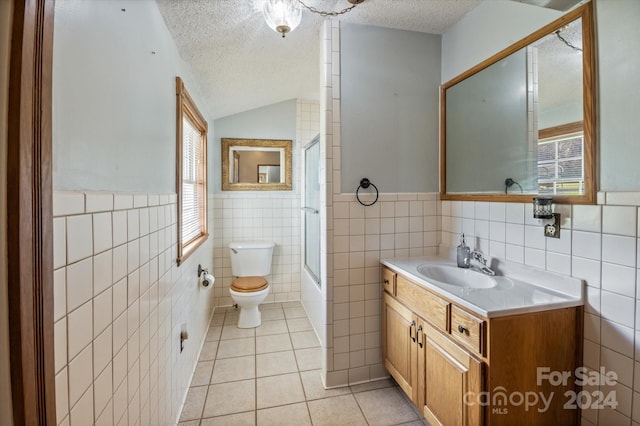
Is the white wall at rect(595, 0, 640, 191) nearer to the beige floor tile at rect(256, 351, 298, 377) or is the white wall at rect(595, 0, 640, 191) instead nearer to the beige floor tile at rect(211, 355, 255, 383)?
the beige floor tile at rect(256, 351, 298, 377)

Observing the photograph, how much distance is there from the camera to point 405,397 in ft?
6.11

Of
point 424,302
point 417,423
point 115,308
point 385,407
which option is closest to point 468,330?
point 424,302

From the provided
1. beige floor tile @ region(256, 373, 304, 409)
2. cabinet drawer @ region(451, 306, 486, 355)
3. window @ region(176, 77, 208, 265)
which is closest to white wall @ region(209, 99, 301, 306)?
window @ region(176, 77, 208, 265)

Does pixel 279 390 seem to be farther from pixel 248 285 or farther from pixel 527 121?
pixel 527 121

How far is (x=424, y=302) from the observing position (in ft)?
4.96

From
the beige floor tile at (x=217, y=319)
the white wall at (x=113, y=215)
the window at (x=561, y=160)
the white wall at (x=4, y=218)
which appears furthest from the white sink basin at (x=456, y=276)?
the beige floor tile at (x=217, y=319)

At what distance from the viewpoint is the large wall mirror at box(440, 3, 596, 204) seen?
4.07 feet

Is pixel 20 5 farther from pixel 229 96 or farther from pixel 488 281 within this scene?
pixel 229 96

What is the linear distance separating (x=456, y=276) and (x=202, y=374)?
1.91 meters

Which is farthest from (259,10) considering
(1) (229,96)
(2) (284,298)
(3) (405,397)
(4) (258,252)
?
(2) (284,298)

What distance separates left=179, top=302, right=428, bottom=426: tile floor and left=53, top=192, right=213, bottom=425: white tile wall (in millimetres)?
292

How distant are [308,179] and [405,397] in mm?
2070

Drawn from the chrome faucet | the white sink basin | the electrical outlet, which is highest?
the electrical outlet

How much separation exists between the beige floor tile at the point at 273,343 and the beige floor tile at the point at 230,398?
1.37 feet
